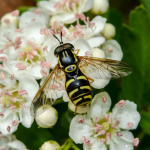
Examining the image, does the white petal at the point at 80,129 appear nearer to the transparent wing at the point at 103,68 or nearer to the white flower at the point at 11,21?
the transparent wing at the point at 103,68

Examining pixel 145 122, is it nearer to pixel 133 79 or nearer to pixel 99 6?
pixel 133 79

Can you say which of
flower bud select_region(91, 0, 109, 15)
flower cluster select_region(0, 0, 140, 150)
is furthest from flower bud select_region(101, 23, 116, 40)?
flower bud select_region(91, 0, 109, 15)

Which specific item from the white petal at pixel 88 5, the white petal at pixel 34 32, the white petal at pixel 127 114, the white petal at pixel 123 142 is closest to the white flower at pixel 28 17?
the white petal at pixel 34 32

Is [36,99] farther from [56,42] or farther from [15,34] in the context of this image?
[15,34]

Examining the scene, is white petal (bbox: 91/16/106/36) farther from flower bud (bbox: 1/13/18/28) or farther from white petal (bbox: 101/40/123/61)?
flower bud (bbox: 1/13/18/28)

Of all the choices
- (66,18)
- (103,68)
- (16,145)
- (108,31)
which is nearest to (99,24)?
(108,31)
